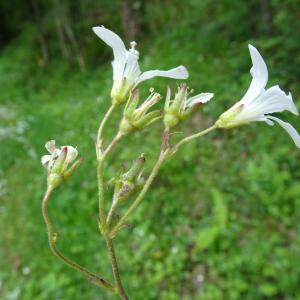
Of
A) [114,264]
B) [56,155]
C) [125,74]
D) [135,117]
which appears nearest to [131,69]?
[125,74]

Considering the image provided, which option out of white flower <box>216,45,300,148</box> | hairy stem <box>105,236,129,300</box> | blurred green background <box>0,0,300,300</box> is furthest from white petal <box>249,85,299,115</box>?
blurred green background <box>0,0,300,300</box>

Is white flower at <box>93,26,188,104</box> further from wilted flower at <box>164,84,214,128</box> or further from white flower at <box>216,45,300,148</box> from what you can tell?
white flower at <box>216,45,300,148</box>

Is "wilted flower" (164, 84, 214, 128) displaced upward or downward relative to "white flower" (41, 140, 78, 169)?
upward

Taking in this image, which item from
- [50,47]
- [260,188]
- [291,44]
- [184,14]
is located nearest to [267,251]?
[260,188]

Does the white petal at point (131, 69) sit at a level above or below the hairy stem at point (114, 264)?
above

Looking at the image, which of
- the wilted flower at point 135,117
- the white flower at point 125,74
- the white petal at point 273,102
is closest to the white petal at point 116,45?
the white flower at point 125,74

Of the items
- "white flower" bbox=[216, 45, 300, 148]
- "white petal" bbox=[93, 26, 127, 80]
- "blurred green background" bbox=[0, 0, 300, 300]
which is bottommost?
"blurred green background" bbox=[0, 0, 300, 300]

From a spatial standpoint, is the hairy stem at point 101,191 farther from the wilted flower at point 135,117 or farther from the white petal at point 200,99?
the white petal at point 200,99
